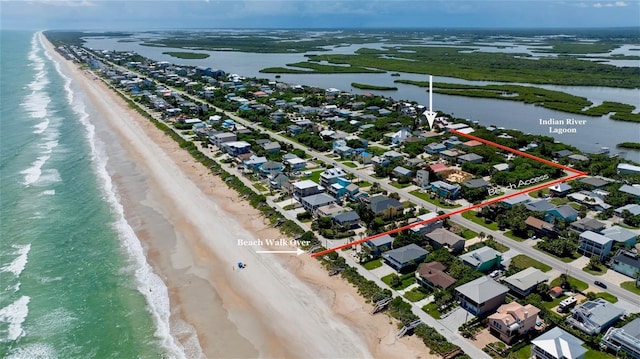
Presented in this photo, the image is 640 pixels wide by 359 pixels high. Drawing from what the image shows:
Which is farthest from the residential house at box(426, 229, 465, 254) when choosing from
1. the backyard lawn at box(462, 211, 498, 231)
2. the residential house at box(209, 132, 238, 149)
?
the residential house at box(209, 132, 238, 149)

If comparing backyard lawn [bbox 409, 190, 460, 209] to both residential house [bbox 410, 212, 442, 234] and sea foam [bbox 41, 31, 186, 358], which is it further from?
sea foam [bbox 41, 31, 186, 358]

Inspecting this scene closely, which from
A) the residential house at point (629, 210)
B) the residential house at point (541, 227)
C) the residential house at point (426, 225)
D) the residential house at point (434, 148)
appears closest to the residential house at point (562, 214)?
the residential house at point (541, 227)

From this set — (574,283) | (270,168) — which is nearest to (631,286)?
(574,283)

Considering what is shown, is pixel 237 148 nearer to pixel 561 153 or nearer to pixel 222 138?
pixel 222 138

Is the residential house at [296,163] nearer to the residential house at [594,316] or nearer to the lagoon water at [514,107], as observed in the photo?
the residential house at [594,316]

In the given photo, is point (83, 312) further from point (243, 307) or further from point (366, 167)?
point (366, 167)

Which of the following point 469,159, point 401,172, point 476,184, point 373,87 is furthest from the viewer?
point 373,87

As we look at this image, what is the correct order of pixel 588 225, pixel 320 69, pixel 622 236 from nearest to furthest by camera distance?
pixel 622 236 → pixel 588 225 → pixel 320 69

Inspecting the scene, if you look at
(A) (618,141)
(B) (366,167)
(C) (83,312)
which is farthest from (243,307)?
(A) (618,141)
